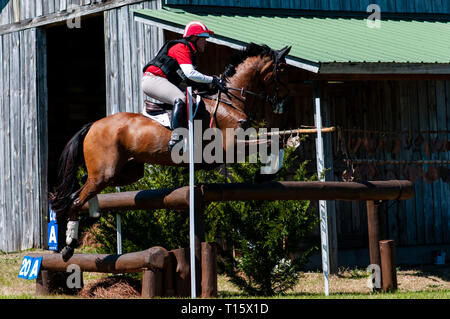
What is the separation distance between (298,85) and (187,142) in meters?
5.81

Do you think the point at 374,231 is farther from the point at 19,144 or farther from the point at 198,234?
the point at 19,144

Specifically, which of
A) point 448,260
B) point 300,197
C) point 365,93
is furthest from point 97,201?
point 448,260

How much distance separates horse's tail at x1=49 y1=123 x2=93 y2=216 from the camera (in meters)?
9.73

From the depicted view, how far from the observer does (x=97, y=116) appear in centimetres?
2189

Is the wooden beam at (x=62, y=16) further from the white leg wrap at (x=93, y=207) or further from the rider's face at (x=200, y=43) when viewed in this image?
the white leg wrap at (x=93, y=207)

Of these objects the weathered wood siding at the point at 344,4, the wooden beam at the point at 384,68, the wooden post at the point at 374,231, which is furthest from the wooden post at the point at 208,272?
the weathered wood siding at the point at 344,4

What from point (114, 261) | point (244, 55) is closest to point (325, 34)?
point (244, 55)

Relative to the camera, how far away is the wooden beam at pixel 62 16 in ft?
52.0

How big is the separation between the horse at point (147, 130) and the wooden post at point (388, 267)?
229 cm

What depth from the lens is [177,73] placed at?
9484 mm

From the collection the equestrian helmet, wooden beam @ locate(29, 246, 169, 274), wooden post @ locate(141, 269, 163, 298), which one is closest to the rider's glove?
the equestrian helmet

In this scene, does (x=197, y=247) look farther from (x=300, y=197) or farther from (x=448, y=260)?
(x=448, y=260)

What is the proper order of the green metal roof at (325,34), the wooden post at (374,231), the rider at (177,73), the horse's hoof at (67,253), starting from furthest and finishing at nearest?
1. the green metal roof at (325,34)
2. the wooden post at (374,231)
3. the horse's hoof at (67,253)
4. the rider at (177,73)

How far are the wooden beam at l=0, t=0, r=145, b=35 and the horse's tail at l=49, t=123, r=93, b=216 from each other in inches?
247
